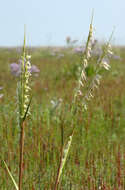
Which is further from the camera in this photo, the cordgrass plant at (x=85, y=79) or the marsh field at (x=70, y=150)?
the marsh field at (x=70, y=150)

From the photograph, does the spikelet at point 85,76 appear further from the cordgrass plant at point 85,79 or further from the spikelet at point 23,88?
the spikelet at point 23,88

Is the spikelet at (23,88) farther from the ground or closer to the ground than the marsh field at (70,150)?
farther from the ground

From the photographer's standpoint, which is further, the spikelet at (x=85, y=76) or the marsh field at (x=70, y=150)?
the marsh field at (x=70, y=150)

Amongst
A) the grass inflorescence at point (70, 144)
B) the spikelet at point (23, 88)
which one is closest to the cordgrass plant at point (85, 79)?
the grass inflorescence at point (70, 144)

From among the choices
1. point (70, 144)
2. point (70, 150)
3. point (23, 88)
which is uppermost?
point (23, 88)

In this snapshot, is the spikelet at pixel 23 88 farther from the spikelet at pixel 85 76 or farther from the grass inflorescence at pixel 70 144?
the spikelet at pixel 85 76

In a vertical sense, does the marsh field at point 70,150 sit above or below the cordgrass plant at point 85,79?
below

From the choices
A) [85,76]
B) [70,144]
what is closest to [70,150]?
[70,144]

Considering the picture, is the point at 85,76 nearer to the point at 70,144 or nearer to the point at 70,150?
the point at 70,144

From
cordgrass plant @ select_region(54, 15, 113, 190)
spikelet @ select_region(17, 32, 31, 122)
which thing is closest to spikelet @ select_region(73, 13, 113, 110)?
cordgrass plant @ select_region(54, 15, 113, 190)

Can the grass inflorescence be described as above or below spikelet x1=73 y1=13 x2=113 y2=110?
below

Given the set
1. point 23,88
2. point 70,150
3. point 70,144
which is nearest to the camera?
point 23,88

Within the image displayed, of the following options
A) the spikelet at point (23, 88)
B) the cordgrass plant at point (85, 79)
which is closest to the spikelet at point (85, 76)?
the cordgrass plant at point (85, 79)

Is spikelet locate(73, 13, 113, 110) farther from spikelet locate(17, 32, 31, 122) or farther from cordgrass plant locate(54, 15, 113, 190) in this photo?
spikelet locate(17, 32, 31, 122)
